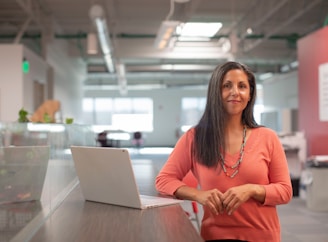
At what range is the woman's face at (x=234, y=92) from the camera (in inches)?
67.4

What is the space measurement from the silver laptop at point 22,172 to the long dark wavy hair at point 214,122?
667 millimetres

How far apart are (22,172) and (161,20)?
9.26 m

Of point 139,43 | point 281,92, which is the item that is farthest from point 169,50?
point 281,92

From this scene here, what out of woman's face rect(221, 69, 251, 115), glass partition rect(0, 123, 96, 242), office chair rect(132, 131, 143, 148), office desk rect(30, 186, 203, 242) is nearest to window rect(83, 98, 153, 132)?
office chair rect(132, 131, 143, 148)

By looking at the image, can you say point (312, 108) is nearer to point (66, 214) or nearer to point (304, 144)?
point (304, 144)

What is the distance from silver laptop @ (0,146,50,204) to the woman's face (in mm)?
800

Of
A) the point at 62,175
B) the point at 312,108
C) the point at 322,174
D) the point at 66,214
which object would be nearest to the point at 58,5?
the point at 312,108

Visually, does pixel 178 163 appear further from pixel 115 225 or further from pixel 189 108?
pixel 189 108

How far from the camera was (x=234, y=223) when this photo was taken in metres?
1.68

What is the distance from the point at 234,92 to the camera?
1.70 meters

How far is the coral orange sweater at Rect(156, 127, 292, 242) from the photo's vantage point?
167 centimetres

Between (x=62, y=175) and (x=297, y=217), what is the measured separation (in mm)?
4204

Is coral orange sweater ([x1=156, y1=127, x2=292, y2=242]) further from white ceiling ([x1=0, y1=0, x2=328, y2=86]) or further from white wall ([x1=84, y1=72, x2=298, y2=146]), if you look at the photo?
white wall ([x1=84, y1=72, x2=298, y2=146])

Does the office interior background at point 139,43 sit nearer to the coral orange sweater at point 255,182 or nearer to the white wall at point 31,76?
the white wall at point 31,76
